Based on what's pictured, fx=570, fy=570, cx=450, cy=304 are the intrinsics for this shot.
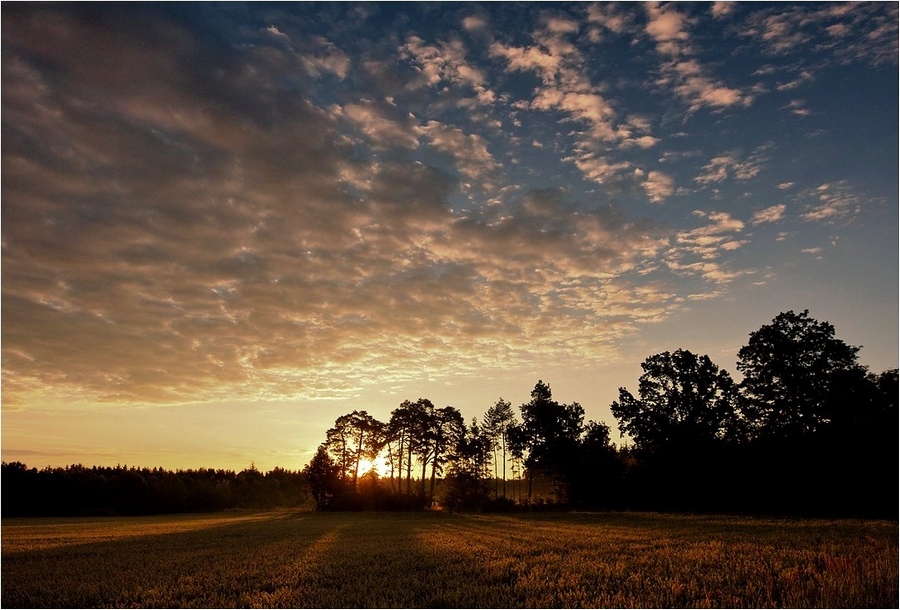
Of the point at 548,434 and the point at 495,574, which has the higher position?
the point at 548,434

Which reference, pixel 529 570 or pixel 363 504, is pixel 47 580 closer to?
pixel 529 570

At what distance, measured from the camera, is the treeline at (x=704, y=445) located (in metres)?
45.6

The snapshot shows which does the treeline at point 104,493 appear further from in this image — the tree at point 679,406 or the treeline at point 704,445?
the tree at point 679,406

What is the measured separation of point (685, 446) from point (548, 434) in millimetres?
16955

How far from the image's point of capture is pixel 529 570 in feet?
48.2

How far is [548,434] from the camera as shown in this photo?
68750 millimetres

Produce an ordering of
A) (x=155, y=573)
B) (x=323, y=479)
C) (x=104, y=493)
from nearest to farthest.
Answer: (x=155, y=573) < (x=323, y=479) < (x=104, y=493)

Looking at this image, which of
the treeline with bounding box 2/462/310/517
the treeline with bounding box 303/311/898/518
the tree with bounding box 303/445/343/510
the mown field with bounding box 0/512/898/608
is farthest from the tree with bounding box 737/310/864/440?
the treeline with bounding box 2/462/310/517

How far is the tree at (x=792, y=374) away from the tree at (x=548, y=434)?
20.4 m

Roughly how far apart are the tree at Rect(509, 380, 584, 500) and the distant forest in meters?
0.17

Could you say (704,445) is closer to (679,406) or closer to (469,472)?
(679,406)

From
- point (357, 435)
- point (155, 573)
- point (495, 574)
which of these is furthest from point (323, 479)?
point (495, 574)

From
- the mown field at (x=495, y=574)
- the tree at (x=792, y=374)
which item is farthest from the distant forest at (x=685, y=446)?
the mown field at (x=495, y=574)

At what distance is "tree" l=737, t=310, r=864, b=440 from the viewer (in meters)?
49.1
